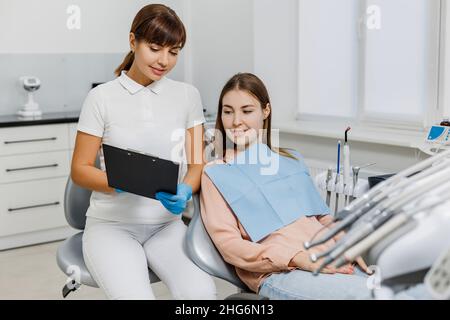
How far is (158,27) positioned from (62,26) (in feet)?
8.78

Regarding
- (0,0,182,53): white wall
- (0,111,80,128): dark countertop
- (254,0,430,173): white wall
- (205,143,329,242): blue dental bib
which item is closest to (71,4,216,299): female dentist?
(205,143,329,242): blue dental bib

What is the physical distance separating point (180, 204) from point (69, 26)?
2884mm

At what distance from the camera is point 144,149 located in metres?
1.91

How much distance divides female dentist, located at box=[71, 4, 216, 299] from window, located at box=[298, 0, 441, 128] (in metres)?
1.70

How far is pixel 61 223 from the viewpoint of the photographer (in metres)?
4.01

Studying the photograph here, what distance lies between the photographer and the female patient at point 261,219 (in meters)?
1.60

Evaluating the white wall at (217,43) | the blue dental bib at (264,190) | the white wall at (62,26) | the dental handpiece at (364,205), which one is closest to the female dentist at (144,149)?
the blue dental bib at (264,190)

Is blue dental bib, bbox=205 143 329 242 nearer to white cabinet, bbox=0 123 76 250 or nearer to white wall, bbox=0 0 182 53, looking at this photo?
white cabinet, bbox=0 123 76 250

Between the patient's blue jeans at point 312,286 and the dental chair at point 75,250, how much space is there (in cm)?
41

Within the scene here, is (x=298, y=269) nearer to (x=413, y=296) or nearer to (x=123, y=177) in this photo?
(x=413, y=296)

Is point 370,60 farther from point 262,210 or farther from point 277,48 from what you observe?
point 262,210

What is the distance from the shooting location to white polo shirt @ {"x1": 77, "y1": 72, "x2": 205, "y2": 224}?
6.20 ft

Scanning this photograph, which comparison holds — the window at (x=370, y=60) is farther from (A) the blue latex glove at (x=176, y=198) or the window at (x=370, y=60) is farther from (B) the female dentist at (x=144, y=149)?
(A) the blue latex glove at (x=176, y=198)

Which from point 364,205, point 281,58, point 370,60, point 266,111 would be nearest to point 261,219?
point 266,111
